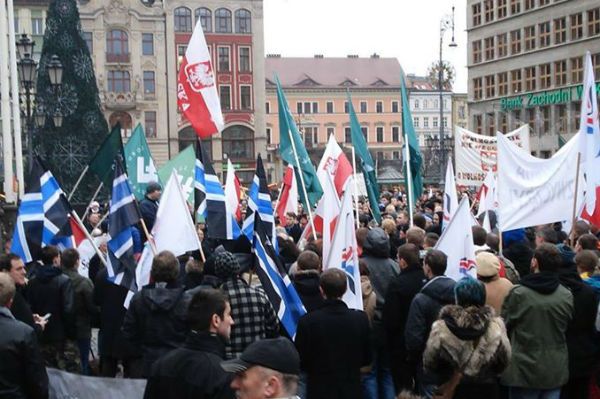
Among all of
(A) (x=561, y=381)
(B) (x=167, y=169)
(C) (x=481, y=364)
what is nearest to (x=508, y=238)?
(A) (x=561, y=381)

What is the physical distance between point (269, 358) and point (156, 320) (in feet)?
10.8

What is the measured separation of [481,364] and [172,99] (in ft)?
213

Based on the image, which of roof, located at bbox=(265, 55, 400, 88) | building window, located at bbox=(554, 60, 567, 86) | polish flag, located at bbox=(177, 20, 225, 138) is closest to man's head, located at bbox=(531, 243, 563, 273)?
polish flag, located at bbox=(177, 20, 225, 138)

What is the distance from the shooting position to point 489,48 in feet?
188

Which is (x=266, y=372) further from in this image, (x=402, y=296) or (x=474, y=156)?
(x=474, y=156)

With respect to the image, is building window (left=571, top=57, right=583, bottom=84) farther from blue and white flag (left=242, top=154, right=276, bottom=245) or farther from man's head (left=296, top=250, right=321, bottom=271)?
man's head (left=296, top=250, right=321, bottom=271)

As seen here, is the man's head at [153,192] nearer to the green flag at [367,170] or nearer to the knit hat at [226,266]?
the green flag at [367,170]

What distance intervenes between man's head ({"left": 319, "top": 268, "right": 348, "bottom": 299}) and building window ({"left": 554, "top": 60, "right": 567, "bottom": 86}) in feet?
156

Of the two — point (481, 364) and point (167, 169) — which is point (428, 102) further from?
point (481, 364)

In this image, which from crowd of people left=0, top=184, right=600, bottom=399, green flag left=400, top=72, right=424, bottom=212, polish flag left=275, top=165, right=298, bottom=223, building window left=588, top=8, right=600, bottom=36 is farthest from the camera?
building window left=588, top=8, right=600, bottom=36

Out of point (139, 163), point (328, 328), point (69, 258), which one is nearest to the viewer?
point (328, 328)

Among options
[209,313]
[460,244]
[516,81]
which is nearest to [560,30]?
[516,81]

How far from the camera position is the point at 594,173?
393 inches

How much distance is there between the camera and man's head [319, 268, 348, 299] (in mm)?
6078
